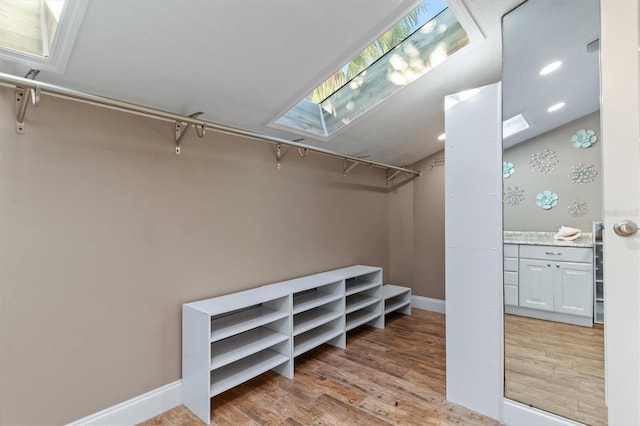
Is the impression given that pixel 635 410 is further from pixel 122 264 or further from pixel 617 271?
pixel 122 264

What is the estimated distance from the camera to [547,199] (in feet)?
5.92

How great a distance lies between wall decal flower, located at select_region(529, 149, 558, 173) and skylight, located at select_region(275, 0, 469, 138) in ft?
3.02

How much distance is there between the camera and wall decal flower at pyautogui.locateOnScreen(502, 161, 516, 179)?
1912 millimetres

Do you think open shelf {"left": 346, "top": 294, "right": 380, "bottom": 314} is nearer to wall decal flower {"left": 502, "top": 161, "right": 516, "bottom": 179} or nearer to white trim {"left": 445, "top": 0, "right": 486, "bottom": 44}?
Result: wall decal flower {"left": 502, "top": 161, "right": 516, "bottom": 179}

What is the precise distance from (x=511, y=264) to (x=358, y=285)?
1743 millimetres

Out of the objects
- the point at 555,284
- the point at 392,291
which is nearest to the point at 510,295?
the point at 555,284

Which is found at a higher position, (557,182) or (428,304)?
(557,182)

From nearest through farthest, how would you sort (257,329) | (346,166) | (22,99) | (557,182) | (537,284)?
1. (22,99)
2. (557,182)
3. (537,284)
4. (257,329)
5. (346,166)

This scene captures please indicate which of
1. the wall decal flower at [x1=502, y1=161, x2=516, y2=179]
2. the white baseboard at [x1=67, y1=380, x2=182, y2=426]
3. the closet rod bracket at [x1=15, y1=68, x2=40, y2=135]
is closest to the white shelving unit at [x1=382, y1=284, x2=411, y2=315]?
the wall decal flower at [x1=502, y1=161, x2=516, y2=179]

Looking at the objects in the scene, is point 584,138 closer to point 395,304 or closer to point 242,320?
point 242,320

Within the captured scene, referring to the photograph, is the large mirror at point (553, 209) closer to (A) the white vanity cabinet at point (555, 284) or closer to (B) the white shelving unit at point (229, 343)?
(A) the white vanity cabinet at point (555, 284)

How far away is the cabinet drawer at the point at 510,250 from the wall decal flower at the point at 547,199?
279mm

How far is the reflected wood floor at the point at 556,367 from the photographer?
160 centimetres

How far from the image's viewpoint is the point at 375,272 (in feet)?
11.6
